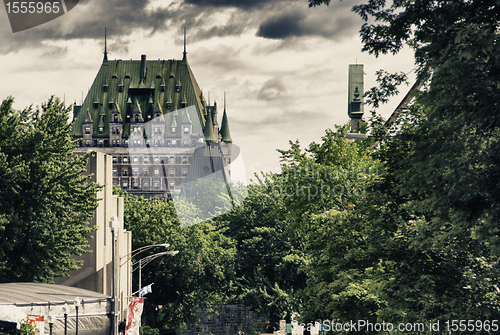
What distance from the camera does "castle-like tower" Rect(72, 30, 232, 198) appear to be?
17562 centimetres

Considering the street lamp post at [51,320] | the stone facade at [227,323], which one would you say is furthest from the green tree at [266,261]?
the street lamp post at [51,320]

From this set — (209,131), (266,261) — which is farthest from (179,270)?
(209,131)

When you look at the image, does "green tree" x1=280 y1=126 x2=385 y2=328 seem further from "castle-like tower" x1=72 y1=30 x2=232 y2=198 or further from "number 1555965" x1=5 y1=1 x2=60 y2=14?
"castle-like tower" x1=72 y1=30 x2=232 y2=198

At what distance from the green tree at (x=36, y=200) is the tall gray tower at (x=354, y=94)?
33746 millimetres

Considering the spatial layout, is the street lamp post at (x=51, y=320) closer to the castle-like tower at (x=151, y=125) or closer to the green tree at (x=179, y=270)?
the green tree at (x=179, y=270)

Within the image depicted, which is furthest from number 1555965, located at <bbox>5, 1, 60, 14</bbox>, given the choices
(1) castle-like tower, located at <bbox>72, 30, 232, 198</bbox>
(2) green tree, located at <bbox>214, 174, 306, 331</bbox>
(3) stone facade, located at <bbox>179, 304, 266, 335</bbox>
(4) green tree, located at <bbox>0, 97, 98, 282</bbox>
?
(1) castle-like tower, located at <bbox>72, 30, 232, 198</bbox>

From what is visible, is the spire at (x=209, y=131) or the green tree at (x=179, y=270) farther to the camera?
the spire at (x=209, y=131)

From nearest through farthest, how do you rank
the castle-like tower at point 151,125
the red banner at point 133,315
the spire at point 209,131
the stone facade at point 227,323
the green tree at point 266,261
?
the red banner at point 133,315
the green tree at point 266,261
the stone facade at point 227,323
the spire at point 209,131
the castle-like tower at point 151,125

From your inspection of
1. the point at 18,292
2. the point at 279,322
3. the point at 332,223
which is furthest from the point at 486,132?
the point at 279,322

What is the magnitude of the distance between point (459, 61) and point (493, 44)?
750 mm

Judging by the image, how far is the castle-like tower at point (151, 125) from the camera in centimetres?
17562

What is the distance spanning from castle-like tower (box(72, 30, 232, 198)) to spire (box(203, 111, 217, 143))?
26 centimetres

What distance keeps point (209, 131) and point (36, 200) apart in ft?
476

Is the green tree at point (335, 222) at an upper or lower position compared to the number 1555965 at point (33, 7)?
lower
